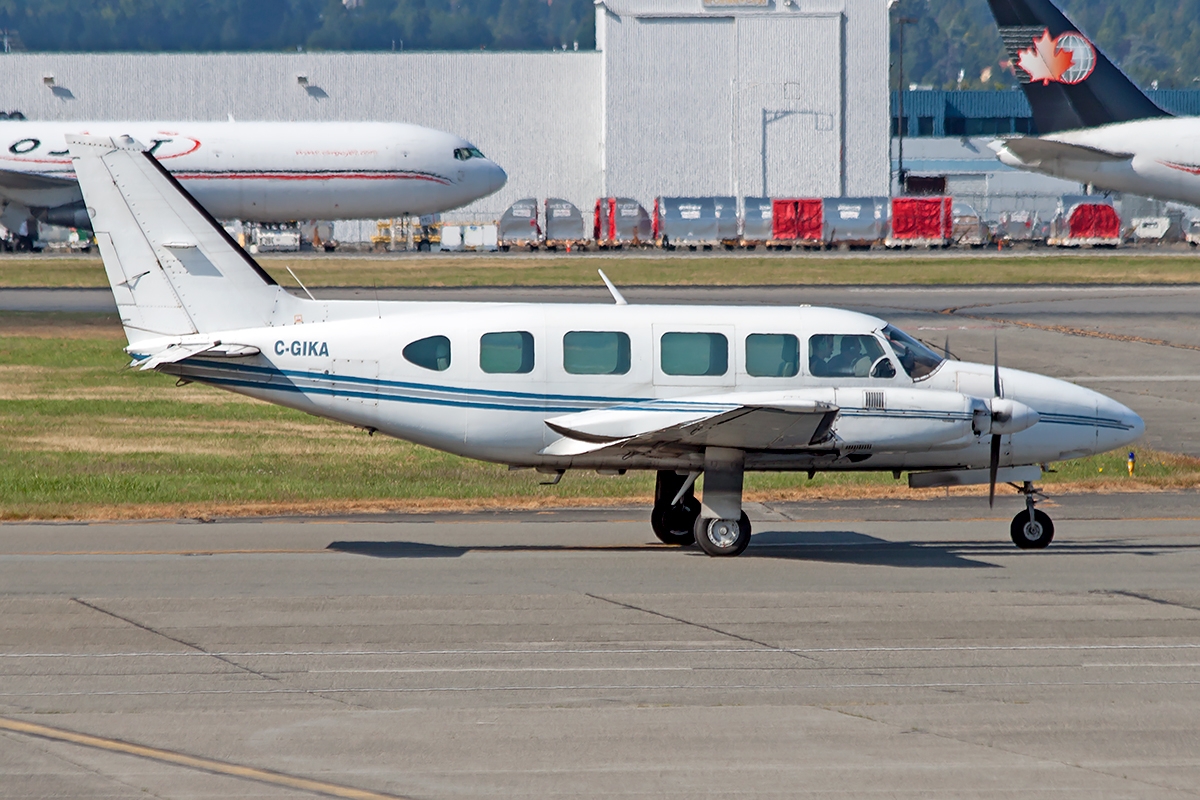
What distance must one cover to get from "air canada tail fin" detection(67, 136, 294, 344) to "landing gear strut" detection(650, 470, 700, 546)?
16.4 ft

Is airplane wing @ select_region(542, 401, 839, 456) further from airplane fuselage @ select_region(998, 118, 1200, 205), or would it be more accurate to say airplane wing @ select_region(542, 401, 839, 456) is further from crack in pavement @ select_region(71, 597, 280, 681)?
airplane fuselage @ select_region(998, 118, 1200, 205)

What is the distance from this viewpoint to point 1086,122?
54.7 metres

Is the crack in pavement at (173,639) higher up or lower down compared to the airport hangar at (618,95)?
lower down

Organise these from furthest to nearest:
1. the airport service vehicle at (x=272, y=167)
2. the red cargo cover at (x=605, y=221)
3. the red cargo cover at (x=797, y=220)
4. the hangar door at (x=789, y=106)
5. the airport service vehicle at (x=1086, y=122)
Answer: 1. the hangar door at (x=789, y=106)
2. the red cargo cover at (x=605, y=221)
3. the red cargo cover at (x=797, y=220)
4. the airport service vehicle at (x=272, y=167)
5. the airport service vehicle at (x=1086, y=122)

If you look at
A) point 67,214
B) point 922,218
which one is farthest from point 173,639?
point 922,218

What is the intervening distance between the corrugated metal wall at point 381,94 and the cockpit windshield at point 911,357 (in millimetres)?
83335

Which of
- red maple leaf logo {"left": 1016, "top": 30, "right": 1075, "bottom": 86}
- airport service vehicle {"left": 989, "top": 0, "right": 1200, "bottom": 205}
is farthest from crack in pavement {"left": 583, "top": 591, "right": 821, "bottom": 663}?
red maple leaf logo {"left": 1016, "top": 30, "right": 1075, "bottom": 86}

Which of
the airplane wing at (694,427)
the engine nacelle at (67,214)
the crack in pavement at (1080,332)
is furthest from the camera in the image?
the engine nacelle at (67,214)

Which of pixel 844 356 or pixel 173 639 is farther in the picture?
pixel 844 356

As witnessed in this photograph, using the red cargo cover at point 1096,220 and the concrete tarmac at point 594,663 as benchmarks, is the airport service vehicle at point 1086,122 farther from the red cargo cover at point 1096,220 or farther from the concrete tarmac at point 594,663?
the concrete tarmac at point 594,663

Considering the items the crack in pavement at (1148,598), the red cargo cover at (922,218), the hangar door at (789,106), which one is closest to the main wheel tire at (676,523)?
the crack in pavement at (1148,598)

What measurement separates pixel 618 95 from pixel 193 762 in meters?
90.6

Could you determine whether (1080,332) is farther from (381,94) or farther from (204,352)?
(381,94)

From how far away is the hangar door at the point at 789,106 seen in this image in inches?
3765
